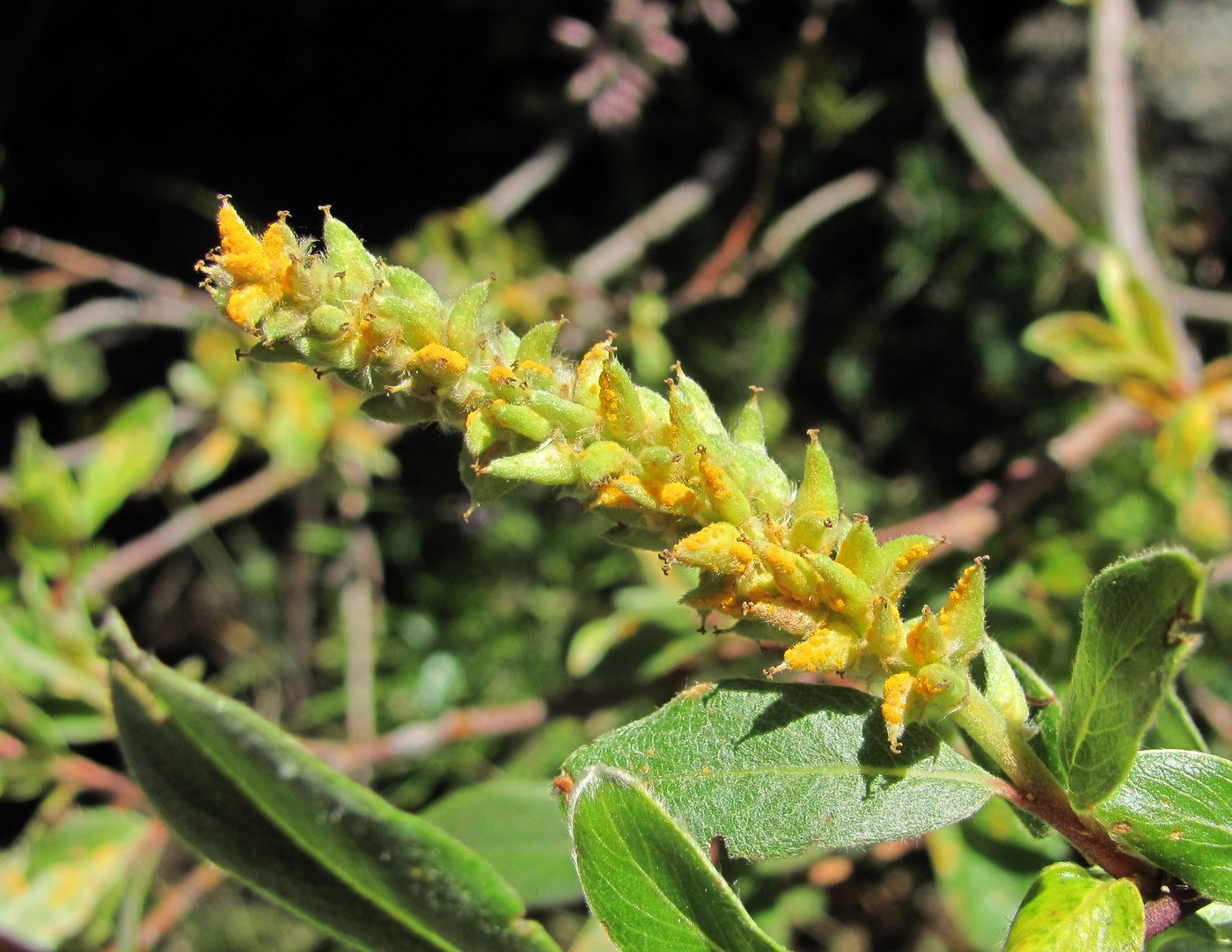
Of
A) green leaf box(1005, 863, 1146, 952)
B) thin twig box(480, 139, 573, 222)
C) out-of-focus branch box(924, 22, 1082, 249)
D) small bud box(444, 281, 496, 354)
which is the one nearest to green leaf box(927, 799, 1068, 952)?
green leaf box(1005, 863, 1146, 952)

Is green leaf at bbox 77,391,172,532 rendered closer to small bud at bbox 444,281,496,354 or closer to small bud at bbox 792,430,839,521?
small bud at bbox 444,281,496,354

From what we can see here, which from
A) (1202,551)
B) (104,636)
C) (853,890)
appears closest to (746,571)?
(104,636)

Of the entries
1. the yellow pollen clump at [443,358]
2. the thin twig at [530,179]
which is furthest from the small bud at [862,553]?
the thin twig at [530,179]

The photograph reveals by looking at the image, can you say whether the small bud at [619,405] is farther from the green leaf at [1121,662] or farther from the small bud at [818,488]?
the green leaf at [1121,662]

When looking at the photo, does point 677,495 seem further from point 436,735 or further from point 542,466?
point 436,735

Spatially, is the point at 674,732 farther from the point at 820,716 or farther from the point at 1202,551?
the point at 1202,551

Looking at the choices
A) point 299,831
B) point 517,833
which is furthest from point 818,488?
point 517,833
